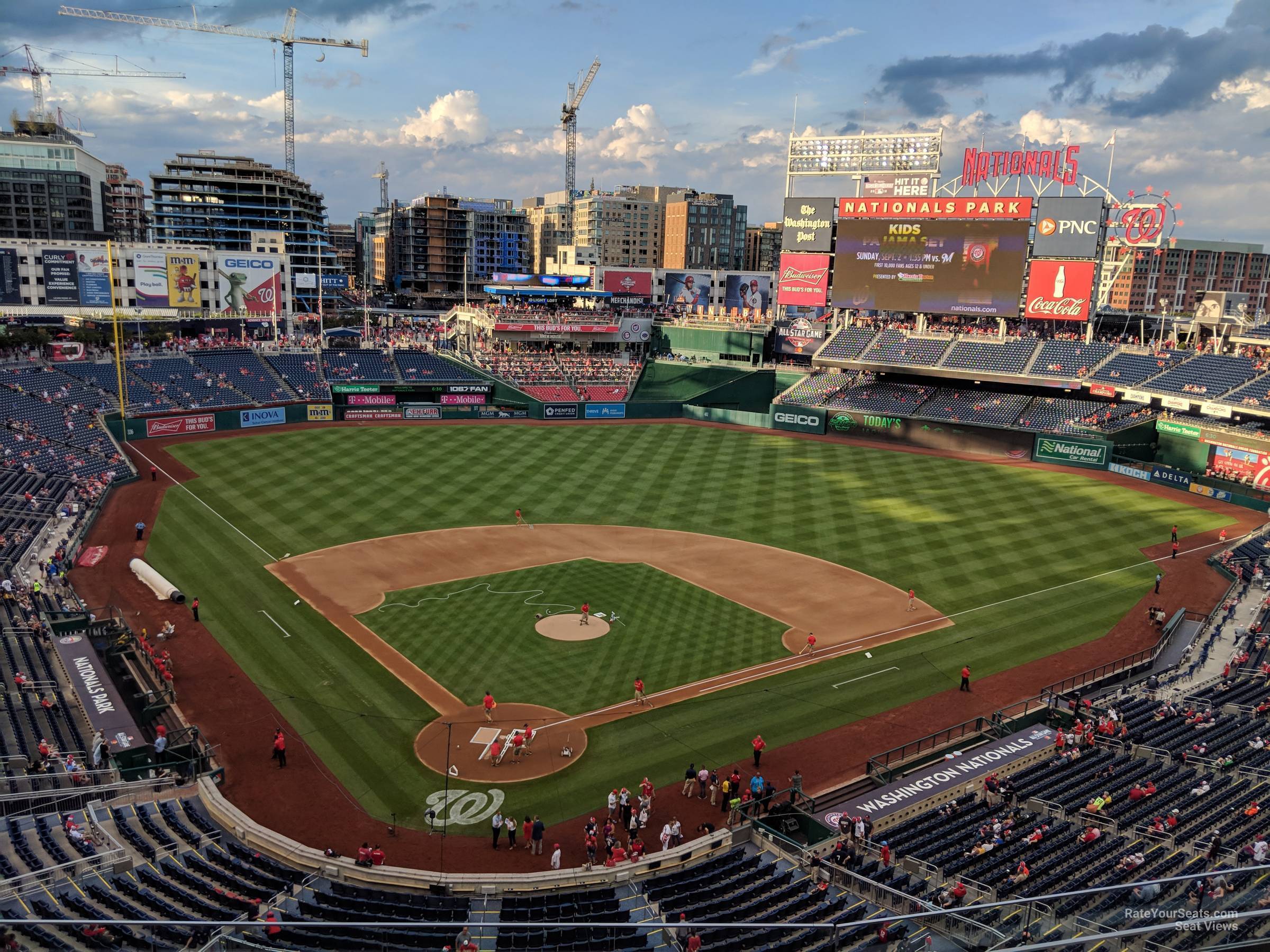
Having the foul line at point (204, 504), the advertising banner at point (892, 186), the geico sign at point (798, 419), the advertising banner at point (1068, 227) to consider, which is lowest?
the foul line at point (204, 504)

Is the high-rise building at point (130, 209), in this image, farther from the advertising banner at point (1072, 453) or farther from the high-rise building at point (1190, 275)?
the high-rise building at point (1190, 275)

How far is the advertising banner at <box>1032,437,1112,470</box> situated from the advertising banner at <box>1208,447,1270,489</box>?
5.73 m

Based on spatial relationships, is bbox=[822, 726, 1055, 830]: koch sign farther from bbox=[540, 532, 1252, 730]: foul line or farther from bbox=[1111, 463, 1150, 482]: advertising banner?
bbox=[1111, 463, 1150, 482]: advertising banner

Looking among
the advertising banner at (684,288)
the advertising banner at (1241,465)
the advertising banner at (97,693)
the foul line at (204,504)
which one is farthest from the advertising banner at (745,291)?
the advertising banner at (97,693)

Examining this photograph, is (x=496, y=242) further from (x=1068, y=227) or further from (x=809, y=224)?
(x=1068, y=227)

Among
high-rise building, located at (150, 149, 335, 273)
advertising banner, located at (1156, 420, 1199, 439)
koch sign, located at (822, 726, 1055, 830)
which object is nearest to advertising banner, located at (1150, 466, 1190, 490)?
advertising banner, located at (1156, 420, 1199, 439)

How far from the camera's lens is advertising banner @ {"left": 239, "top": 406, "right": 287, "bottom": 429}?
6412 centimetres

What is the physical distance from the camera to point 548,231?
186375mm

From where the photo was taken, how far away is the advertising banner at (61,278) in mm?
68562

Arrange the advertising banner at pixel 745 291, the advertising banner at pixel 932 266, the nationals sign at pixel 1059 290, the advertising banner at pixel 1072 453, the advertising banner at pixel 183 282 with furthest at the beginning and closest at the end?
the advertising banner at pixel 745 291, the advertising banner at pixel 183 282, the advertising banner at pixel 932 266, the nationals sign at pixel 1059 290, the advertising banner at pixel 1072 453

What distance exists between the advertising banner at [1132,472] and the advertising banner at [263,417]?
56834 millimetres

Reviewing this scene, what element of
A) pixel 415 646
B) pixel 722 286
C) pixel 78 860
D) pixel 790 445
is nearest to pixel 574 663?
pixel 415 646

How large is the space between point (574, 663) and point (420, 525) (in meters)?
17.6

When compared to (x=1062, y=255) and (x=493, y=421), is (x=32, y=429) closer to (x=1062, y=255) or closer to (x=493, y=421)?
(x=493, y=421)
